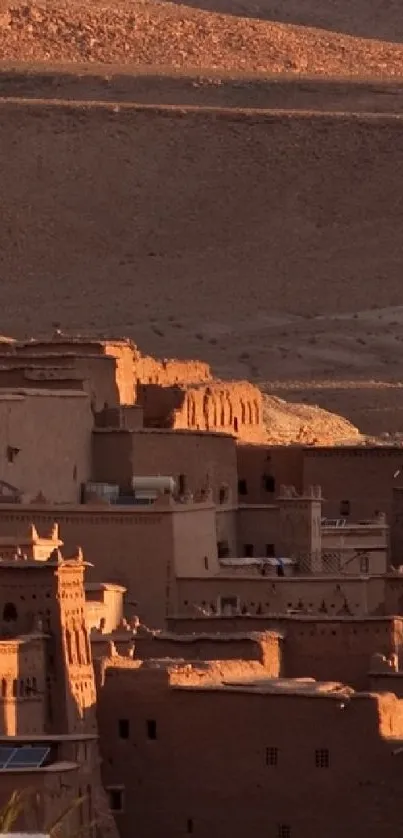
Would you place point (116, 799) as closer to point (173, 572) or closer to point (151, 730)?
point (151, 730)

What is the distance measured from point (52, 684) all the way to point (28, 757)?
2375mm

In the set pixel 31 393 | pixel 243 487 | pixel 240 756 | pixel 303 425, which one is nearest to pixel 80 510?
pixel 31 393

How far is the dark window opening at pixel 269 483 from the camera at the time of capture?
56688mm

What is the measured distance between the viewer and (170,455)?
54469 mm

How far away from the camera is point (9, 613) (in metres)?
44.3

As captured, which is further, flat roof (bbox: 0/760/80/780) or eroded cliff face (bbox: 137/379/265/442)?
eroded cliff face (bbox: 137/379/265/442)

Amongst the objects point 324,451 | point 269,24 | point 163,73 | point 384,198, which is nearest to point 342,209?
point 384,198

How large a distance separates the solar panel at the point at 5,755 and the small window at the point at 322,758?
3.95 metres

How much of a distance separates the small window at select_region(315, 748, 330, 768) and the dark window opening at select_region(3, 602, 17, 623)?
3.19 m

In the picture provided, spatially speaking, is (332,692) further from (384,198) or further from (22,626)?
(384,198)

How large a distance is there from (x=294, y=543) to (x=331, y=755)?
370 inches

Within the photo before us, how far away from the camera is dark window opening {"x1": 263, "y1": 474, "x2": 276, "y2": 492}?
56.7 metres

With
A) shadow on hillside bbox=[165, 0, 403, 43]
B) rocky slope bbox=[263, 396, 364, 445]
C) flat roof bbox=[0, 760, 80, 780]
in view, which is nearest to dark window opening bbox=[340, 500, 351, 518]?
rocky slope bbox=[263, 396, 364, 445]

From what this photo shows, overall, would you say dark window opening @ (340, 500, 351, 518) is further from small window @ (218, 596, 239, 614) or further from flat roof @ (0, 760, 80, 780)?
flat roof @ (0, 760, 80, 780)
